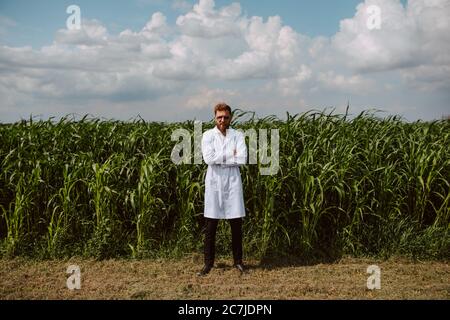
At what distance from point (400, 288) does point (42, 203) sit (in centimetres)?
373

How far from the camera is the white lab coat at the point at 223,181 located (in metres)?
3.82

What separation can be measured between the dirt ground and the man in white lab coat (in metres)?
0.32

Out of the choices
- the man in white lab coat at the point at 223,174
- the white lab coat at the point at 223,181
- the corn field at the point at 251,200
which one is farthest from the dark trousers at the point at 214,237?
the corn field at the point at 251,200

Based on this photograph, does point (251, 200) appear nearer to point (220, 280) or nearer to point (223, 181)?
point (223, 181)

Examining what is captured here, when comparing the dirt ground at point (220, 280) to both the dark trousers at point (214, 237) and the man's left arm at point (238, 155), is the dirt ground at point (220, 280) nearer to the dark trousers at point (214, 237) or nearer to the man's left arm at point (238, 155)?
the dark trousers at point (214, 237)

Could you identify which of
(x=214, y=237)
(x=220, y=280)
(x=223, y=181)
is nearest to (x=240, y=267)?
(x=220, y=280)

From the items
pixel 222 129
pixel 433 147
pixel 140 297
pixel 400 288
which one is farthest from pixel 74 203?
pixel 433 147

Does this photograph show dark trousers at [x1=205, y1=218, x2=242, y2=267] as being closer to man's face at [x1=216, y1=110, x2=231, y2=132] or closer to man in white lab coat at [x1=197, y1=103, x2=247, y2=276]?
man in white lab coat at [x1=197, y1=103, x2=247, y2=276]

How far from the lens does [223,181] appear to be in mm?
3893

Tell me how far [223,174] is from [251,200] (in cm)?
89

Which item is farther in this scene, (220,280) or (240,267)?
(240,267)

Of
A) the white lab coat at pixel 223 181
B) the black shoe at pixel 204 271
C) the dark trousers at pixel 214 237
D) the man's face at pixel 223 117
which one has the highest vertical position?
the man's face at pixel 223 117

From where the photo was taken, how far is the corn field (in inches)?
178

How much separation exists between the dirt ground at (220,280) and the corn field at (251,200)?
0.68ft
